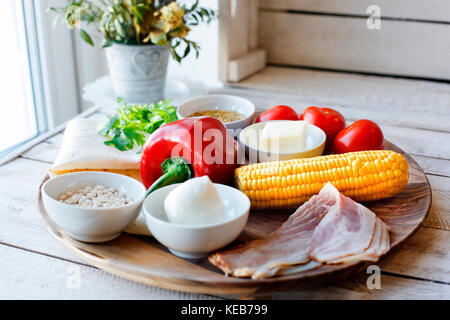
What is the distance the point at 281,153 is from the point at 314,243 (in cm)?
27

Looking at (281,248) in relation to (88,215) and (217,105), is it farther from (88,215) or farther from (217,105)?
(217,105)

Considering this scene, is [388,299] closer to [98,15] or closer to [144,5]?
[144,5]

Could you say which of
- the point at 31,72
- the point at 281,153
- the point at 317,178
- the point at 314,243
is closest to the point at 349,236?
the point at 314,243

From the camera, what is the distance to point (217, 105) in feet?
4.25

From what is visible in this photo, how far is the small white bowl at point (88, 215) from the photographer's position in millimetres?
747

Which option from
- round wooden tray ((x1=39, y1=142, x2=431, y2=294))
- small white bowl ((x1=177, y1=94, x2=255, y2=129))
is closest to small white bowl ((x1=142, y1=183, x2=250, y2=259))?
round wooden tray ((x1=39, y1=142, x2=431, y2=294))

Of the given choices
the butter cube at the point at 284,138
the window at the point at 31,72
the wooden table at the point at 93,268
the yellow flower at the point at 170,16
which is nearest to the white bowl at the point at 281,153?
the butter cube at the point at 284,138

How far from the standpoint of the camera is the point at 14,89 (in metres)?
1.50

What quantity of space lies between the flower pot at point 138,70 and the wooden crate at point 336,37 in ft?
0.92

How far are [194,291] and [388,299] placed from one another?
0.29 m

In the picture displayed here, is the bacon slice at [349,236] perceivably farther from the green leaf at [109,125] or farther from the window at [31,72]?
the window at [31,72]

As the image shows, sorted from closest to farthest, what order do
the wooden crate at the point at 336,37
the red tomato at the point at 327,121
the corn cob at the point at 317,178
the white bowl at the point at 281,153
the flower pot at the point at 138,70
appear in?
the corn cob at the point at 317,178
the white bowl at the point at 281,153
the red tomato at the point at 327,121
the flower pot at the point at 138,70
the wooden crate at the point at 336,37

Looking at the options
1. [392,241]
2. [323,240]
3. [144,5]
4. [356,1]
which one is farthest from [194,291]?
[356,1]

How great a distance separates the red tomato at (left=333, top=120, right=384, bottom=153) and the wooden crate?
736 millimetres
